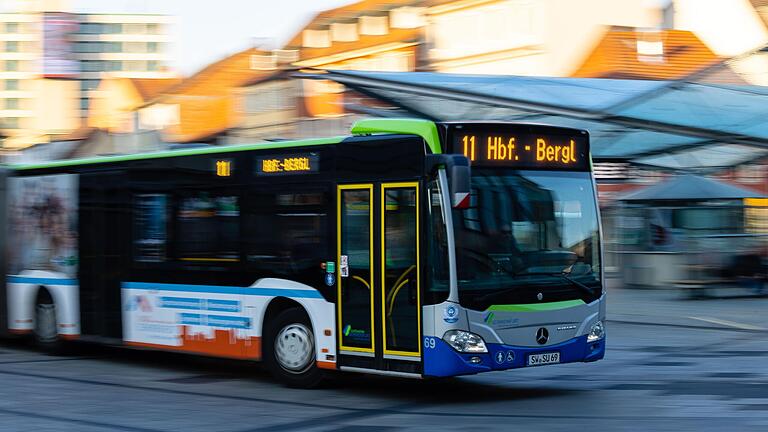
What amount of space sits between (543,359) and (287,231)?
2.92 m

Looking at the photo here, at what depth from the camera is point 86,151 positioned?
77500 millimetres

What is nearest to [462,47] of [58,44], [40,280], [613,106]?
[58,44]

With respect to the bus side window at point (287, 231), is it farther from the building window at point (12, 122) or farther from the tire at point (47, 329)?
the building window at point (12, 122)

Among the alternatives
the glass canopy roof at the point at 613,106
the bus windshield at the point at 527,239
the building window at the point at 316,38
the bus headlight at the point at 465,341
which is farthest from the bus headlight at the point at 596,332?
the building window at the point at 316,38

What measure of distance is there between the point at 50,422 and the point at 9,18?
164467 millimetres

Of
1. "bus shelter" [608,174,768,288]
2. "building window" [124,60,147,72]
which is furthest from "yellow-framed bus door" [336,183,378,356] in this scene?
"building window" [124,60,147,72]

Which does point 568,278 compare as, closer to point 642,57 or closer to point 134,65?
point 642,57

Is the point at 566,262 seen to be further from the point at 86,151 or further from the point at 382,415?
the point at 86,151

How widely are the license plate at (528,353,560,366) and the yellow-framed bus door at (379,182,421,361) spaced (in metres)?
1.03

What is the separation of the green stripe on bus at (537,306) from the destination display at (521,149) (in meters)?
1.27

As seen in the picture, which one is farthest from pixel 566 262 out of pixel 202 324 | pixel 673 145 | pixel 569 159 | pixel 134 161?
pixel 673 145

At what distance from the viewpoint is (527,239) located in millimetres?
11492

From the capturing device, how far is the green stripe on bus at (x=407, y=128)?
11.4 metres

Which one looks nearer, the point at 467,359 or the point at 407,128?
the point at 467,359
